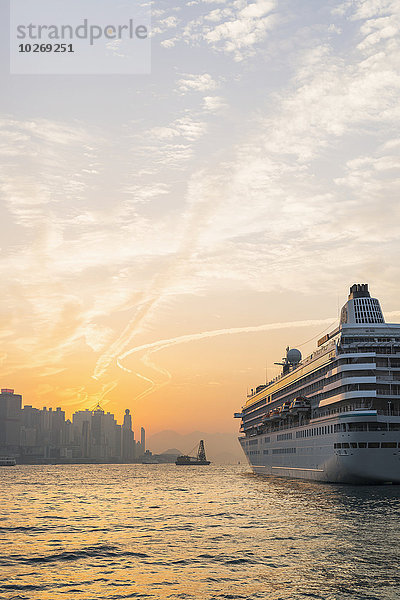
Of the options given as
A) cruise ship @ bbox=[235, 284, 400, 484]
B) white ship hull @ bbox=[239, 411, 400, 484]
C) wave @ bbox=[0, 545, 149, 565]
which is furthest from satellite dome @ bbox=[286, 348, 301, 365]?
wave @ bbox=[0, 545, 149, 565]

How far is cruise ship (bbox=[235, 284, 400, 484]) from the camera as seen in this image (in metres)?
65.8

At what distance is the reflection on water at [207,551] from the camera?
23.5 m

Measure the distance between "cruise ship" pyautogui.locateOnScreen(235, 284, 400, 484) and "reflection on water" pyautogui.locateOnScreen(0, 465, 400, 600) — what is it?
988cm

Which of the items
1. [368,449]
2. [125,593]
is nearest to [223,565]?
[125,593]

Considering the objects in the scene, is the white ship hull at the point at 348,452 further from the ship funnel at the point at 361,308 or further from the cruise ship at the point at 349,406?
the ship funnel at the point at 361,308

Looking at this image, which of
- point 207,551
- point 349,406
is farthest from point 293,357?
point 207,551

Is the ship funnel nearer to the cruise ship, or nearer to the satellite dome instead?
the cruise ship

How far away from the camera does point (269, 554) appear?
30.2m

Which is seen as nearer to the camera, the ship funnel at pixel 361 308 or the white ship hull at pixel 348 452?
the white ship hull at pixel 348 452

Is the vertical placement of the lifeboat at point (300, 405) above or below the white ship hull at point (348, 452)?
above

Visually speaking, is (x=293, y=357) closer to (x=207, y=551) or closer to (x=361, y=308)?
(x=361, y=308)

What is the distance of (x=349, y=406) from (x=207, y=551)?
42.0m

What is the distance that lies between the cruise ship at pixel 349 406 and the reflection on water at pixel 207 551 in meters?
9.88

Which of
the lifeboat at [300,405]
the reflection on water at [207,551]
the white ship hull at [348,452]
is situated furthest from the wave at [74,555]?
the lifeboat at [300,405]
